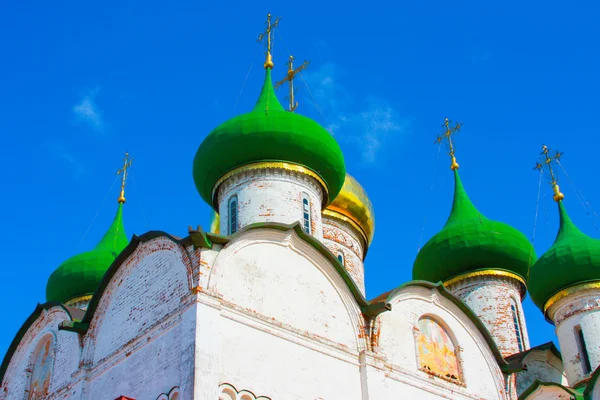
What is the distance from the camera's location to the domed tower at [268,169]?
1201 cm

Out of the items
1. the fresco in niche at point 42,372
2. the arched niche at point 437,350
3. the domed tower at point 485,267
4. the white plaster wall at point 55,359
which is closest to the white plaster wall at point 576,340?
the domed tower at point 485,267

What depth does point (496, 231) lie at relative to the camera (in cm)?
1506

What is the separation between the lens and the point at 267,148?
40.1ft

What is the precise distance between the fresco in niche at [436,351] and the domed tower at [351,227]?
3.26 meters

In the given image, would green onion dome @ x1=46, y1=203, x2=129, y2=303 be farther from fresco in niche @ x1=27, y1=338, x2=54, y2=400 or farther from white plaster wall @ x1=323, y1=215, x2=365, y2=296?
white plaster wall @ x1=323, y1=215, x2=365, y2=296

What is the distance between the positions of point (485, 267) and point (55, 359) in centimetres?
712

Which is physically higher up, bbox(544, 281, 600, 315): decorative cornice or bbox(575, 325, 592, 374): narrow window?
bbox(544, 281, 600, 315): decorative cornice

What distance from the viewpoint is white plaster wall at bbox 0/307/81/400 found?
11078 mm

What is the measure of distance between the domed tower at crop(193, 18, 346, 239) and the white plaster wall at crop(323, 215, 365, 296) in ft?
8.08

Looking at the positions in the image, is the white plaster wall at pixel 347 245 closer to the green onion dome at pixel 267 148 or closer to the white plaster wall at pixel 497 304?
the white plaster wall at pixel 497 304

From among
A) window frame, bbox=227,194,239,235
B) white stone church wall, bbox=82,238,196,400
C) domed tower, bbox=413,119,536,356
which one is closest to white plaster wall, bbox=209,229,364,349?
white stone church wall, bbox=82,238,196,400

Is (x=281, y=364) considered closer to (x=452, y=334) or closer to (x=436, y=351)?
(x=436, y=351)

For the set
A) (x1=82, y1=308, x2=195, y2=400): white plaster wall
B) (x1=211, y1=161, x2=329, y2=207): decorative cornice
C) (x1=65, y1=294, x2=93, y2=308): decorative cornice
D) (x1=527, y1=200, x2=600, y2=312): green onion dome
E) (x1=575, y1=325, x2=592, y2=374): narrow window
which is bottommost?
(x1=82, y1=308, x2=195, y2=400): white plaster wall

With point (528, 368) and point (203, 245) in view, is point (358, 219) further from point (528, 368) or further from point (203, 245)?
point (203, 245)
